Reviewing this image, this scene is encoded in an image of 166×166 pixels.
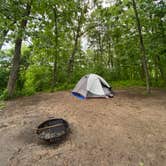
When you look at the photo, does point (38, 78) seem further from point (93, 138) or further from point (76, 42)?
point (93, 138)

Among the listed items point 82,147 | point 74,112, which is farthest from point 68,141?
point 74,112

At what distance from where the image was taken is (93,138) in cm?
388

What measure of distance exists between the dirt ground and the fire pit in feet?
0.45

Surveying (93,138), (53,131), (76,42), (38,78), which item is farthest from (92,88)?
(38,78)

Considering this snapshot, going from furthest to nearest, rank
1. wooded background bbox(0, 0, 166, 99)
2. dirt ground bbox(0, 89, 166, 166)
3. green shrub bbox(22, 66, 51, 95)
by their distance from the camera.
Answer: green shrub bbox(22, 66, 51, 95) < wooded background bbox(0, 0, 166, 99) < dirt ground bbox(0, 89, 166, 166)

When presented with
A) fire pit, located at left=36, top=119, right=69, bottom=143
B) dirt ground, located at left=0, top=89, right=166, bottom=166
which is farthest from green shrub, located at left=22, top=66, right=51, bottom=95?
fire pit, located at left=36, top=119, right=69, bottom=143

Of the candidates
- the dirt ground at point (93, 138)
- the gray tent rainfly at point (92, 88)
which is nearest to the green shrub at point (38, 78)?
the gray tent rainfly at point (92, 88)

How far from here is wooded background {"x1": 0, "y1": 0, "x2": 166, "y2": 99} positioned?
26.0 feet

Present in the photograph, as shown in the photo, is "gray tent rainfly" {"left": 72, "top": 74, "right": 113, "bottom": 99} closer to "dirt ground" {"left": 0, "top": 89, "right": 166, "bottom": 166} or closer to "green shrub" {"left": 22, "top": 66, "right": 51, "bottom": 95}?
"dirt ground" {"left": 0, "top": 89, "right": 166, "bottom": 166}

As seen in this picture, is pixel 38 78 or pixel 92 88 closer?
pixel 92 88

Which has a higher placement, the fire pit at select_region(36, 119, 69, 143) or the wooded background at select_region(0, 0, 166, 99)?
the wooded background at select_region(0, 0, 166, 99)

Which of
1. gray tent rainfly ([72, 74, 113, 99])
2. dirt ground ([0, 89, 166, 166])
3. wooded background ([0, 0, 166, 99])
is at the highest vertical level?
wooded background ([0, 0, 166, 99])

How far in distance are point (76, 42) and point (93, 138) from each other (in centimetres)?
897

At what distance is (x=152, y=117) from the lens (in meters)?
5.00
